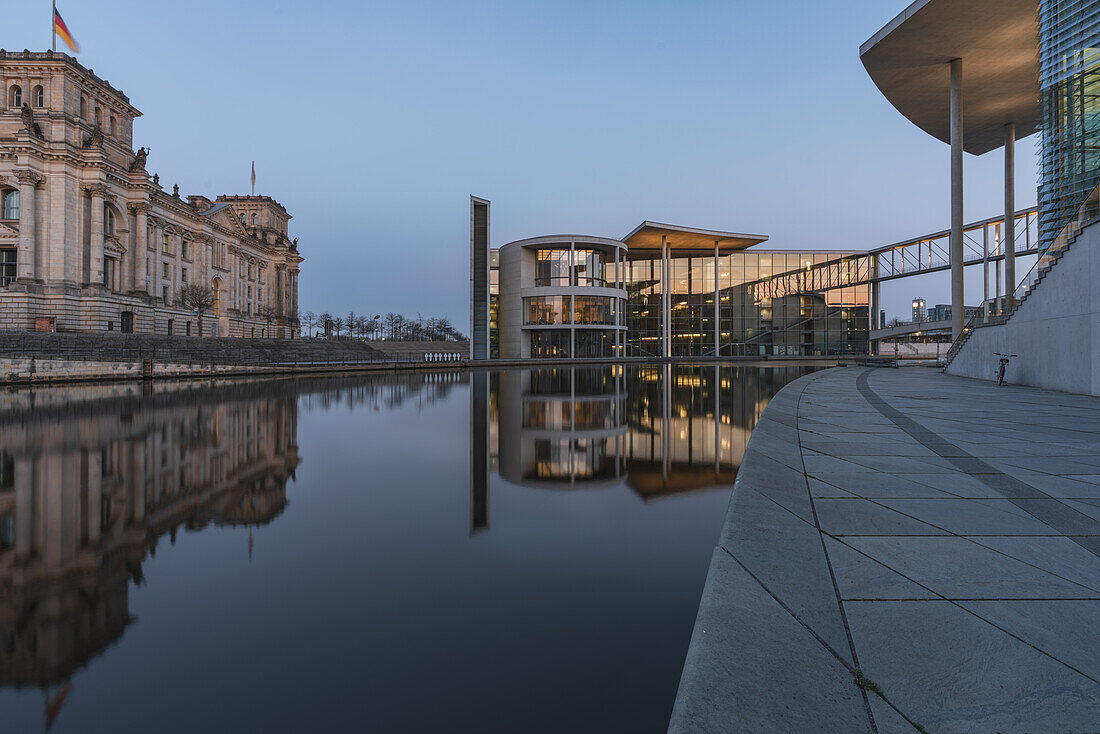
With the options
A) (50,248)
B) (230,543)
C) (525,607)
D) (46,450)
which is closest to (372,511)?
(230,543)

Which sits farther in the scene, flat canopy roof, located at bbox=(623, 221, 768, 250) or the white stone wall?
the white stone wall

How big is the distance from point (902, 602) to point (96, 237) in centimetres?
6422

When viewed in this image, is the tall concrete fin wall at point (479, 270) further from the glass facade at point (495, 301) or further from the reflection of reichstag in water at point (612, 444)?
the reflection of reichstag in water at point (612, 444)

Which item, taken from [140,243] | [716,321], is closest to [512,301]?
[716,321]

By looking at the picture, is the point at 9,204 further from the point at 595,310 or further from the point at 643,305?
the point at 643,305

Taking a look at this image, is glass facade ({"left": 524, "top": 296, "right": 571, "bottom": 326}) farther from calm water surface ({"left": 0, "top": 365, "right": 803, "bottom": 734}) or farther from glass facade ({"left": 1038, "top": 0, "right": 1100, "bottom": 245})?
calm water surface ({"left": 0, "top": 365, "right": 803, "bottom": 734})

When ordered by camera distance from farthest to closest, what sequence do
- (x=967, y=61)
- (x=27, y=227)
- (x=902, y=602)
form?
(x=27, y=227)
(x=967, y=61)
(x=902, y=602)

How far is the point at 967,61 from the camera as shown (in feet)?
93.1

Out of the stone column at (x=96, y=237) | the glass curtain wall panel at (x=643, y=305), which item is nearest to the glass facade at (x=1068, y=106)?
the glass curtain wall panel at (x=643, y=305)

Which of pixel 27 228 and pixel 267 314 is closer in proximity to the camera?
pixel 27 228

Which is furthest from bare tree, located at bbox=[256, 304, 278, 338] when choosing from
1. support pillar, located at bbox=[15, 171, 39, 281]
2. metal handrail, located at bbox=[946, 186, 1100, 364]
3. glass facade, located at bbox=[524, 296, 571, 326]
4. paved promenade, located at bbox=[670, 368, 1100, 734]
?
paved promenade, located at bbox=[670, 368, 1100, 734]

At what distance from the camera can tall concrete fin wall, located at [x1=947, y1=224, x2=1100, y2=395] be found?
47.9ft

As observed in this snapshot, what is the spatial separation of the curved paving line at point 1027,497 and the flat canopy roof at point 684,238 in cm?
5378

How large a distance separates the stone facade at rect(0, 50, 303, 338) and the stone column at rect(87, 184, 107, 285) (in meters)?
0.09
